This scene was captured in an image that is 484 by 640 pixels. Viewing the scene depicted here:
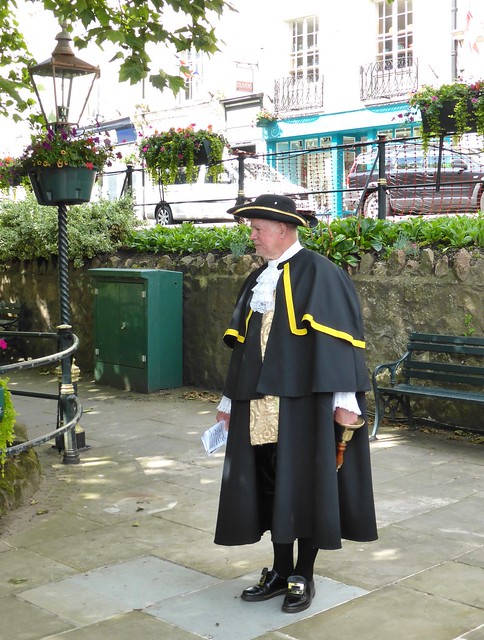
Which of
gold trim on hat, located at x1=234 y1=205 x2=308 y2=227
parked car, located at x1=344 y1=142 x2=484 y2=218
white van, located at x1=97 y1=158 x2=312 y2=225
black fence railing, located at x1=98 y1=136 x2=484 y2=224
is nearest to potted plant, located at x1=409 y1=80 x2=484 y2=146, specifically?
black fence railing, located at x1=98 y1=136 x2=484 y2=224

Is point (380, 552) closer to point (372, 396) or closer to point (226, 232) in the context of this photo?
point (372, 396)

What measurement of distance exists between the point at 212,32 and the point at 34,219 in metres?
4.53

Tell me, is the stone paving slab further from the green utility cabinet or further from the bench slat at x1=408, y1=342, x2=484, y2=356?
the green utility cabinet

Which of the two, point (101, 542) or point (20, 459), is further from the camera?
point (20, 459)

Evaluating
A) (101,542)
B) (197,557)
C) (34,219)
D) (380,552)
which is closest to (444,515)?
(380,552)

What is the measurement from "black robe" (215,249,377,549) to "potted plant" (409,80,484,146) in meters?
5.72

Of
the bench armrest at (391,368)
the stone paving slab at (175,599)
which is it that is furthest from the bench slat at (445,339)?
the stone paving slab at (175,599)

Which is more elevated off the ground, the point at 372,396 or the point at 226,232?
the point at 226,232

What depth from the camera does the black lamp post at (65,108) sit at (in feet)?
23.5

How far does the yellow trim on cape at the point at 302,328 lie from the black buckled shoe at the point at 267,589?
1.18m

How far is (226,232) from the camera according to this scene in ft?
34.4

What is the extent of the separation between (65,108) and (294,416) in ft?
14.3

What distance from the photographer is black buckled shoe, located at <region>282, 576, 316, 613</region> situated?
414 cm

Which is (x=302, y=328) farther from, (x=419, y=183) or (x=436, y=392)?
(x=419, y=183)
